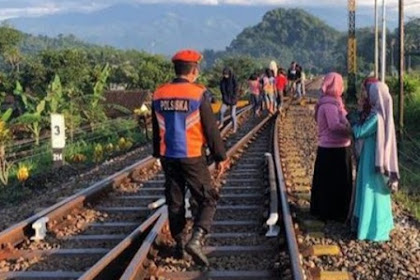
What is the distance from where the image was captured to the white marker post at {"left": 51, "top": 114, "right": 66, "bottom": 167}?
44.3 ft

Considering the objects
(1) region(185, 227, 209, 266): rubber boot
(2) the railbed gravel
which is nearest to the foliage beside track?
(2) the railbed gravel

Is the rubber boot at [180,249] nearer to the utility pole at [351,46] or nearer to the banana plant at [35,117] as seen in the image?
the banana plant at [35,117]

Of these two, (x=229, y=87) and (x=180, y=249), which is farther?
(x=229, y=87)

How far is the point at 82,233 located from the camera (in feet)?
25.9

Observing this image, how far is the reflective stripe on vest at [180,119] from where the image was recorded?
619cm

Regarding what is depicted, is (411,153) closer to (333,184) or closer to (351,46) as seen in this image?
(333,184)

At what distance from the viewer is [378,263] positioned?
6.37m

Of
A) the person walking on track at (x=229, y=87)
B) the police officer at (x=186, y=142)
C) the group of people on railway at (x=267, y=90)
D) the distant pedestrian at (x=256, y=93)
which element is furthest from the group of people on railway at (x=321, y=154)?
the distant pedestrian at (x=256, y=93)

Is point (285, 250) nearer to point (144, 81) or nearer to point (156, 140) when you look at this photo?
point (156, 140)

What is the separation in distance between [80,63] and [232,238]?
41193 millimetres

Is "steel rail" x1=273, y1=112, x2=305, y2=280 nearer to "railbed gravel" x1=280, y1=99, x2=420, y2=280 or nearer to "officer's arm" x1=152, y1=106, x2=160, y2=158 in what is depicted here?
"railbed gravel" x1=280, y1=99, x2=420, y2=280

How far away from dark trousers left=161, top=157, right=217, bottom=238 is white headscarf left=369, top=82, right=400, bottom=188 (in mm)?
1715

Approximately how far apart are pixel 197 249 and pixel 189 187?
0.59m

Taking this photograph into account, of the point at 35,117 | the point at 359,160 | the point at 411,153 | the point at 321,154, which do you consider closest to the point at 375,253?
the point at 359,160
